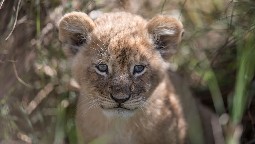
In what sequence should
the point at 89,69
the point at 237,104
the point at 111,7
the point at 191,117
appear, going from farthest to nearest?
the point at 111,7, the point at 191,117, the point at 89,69, the point at 237,104

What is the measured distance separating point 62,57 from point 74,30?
0.76 m

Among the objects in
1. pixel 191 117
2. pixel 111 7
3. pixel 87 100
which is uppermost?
pixel 111 7

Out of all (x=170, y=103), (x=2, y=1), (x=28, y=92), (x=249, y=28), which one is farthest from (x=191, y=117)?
(x=2, y=1)

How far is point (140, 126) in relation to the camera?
414 cm

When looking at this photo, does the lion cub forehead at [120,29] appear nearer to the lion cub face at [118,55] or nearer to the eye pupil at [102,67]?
the lion cub face at [118,55]

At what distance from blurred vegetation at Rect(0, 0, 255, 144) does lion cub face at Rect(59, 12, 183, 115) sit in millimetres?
408

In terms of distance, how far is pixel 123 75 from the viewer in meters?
3.74

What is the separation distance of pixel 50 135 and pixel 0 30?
3.13ft

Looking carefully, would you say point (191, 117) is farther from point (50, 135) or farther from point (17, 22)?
point (17, 22)

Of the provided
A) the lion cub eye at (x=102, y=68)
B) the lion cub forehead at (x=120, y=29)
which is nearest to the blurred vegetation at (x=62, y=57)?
the lion cub forehead at (x=120, y=29)

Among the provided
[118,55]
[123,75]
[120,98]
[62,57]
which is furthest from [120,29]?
[62,57]

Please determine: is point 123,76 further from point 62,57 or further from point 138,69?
point 62,57

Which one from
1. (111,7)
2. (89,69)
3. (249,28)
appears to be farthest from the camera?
(111,7)

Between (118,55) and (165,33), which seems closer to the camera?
(118,55)
